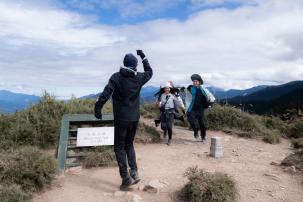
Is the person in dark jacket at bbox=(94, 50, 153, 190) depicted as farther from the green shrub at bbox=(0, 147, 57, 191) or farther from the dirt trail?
the green shrub at bbox=(0, 147, 57, 191)

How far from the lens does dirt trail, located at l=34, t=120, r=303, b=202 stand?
627cm

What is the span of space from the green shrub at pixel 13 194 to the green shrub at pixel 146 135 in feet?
14.4

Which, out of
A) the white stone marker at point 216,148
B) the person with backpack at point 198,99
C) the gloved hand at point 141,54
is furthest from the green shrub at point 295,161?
the gloved hand at point 141,54

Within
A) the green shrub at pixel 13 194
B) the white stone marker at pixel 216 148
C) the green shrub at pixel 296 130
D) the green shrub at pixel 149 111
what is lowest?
the green shrub at pixel 13 194

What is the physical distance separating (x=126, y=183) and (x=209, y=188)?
4.42 feet

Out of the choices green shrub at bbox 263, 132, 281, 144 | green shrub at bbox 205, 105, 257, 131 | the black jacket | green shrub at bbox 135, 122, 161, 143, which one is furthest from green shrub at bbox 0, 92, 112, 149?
green shrub at bbox 263, 132, 281, 144

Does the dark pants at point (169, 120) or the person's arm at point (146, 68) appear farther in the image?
the dark pants at point (169, 120)

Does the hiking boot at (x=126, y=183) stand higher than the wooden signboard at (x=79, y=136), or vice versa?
the wooden signboard at (x=79, y=136)

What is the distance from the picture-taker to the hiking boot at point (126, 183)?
6345mm

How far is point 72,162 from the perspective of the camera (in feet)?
25.8

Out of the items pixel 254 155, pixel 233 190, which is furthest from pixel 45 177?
pixel 254 155

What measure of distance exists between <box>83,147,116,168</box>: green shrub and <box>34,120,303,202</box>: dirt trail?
A: 15cm

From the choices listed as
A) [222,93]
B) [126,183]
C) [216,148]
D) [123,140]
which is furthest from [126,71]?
[222,93]

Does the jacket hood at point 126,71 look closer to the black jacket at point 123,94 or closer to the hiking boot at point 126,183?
the black jacket at point 123,94
